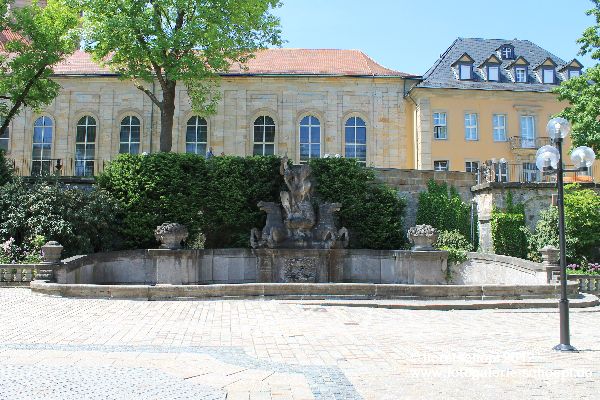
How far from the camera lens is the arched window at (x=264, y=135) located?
118ft

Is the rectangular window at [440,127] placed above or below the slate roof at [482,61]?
below

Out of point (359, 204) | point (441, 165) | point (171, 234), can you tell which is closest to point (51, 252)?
point (171, 234)

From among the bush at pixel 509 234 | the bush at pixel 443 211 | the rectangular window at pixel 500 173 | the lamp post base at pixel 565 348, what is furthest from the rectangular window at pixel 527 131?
the lamp post base at pixel 565 348

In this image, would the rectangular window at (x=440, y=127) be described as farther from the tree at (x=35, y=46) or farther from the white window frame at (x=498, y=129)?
the tree at (x=35, y=46)

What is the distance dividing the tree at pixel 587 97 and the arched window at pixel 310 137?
14.9 m

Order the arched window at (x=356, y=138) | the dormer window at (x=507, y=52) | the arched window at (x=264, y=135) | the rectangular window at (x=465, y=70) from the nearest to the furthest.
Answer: the arched window at (x=264, y=135) < the arched window at (x=356, y=138) < the rectangular window at (x=465, y=70) < the dormer window at (x=507, y=52)

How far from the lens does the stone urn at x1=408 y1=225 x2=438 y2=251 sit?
18.8 metres

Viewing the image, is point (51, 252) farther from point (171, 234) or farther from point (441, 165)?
point (441, 165)

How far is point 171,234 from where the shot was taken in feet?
59.7

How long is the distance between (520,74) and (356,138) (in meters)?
11.8

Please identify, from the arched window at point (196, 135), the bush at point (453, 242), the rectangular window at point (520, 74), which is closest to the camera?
the bush at point (453, 242)

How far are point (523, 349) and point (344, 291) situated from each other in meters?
5.81

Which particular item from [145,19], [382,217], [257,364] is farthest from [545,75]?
[257,364]

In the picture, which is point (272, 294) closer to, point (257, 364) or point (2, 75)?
point (257, 364)
